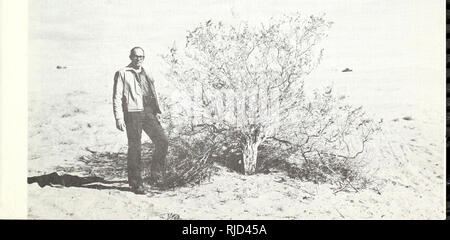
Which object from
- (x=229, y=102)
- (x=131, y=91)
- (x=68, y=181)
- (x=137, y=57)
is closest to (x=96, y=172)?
(x=68, y=181)

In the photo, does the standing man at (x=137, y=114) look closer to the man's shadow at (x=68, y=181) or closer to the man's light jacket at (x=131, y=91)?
the man's light jacket at (x=131, y=91)

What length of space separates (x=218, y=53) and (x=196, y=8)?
15.8 inches

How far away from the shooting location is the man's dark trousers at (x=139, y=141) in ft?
13.0

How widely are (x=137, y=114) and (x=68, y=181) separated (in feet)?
2.54

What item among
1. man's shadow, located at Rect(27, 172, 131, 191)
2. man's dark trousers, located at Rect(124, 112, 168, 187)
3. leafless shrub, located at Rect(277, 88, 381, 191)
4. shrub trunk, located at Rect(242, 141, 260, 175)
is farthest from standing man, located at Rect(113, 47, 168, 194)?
leafless shrub, located at Rect(277, 88, 381, 191)

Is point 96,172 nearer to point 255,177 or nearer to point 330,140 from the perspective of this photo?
point 255,177

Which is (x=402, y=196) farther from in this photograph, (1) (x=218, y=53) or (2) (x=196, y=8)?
(2) (x=196, y=8)

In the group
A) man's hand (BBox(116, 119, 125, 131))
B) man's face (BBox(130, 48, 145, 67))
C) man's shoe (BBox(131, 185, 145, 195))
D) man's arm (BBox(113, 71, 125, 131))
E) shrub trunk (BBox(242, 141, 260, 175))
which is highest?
man's face (BBox(130, 48, 145, 67))

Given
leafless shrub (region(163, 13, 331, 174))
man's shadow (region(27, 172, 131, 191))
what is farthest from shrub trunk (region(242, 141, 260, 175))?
man's shadow (region(27, 172, 131, 191))

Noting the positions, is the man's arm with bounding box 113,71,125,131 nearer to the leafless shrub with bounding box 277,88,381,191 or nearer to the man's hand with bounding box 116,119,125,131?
the man's hand with bounding box 116,119,125,131

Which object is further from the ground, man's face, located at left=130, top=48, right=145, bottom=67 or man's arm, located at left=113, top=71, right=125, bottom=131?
man's face, located at left=130, top=48, right=145, bottom=67

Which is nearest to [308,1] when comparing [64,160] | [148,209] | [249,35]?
[249,35]

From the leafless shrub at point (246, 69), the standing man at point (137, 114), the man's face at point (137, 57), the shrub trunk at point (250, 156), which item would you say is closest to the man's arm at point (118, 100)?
the standing man at point (137, 114)

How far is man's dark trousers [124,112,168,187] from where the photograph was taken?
3.95 meters
